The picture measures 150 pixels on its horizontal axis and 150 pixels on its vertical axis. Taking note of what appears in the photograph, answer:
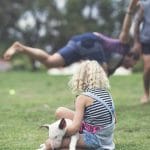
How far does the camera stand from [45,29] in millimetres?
53750

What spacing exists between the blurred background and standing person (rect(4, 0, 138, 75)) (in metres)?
40.7

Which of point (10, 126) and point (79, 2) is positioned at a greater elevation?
point (79, 2)

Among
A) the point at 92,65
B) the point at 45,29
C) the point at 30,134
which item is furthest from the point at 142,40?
the point at 45,29

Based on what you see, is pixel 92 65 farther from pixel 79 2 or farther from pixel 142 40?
pixel 79 2

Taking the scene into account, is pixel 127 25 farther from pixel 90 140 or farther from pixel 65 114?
pixel 90 140

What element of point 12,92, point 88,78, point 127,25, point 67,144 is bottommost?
point 12,92

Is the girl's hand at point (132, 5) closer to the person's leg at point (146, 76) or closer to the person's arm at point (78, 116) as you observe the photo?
the person's leg at point (146, 76)

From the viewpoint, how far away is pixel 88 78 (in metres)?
5.98

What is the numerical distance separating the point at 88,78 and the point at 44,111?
337 centimetres

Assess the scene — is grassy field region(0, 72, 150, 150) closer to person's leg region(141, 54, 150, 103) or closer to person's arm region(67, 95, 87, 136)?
person's leg region(141, 54, 150, 103)

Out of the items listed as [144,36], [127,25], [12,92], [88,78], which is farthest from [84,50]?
[88,78]

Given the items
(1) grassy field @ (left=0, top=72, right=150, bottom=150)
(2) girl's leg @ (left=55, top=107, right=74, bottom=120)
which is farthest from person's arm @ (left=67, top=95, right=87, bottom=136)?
(1) grassy field @ (left=0, top=72, right=150, bottom=150)

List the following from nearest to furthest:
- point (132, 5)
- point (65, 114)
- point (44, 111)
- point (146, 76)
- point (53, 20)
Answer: point (65, 114), point (44, 111), point (132, 5), point (146, 76), point (53, 20)

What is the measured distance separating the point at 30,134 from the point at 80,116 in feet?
4.83
